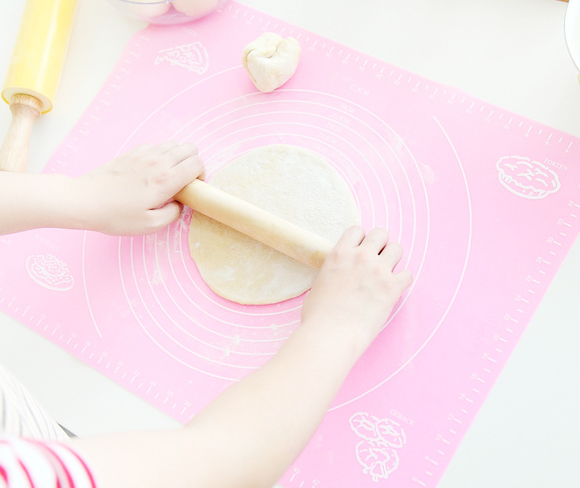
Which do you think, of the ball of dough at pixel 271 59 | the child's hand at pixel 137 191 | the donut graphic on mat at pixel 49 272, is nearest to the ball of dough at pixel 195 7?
the ball of dough at pixel 271 59

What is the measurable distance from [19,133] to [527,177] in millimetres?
695

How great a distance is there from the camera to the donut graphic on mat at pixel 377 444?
63 centimetres

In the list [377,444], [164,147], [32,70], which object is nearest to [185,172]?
[164,147]

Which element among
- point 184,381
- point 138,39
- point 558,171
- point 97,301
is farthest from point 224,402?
point 138,39

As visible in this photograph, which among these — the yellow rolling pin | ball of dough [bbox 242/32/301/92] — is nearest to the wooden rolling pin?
ball of dough [bbox 242/32/301/92]

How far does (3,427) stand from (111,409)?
208 mm

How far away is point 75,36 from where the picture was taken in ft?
2.91

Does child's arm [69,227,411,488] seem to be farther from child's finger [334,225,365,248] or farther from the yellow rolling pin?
the yellow rolling pin

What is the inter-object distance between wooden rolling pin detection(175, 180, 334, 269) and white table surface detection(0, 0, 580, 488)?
0.25 metres

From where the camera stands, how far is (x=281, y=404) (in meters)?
0.52

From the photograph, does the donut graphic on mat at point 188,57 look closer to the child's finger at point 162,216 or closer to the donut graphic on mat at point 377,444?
the child's finger at point 162,216

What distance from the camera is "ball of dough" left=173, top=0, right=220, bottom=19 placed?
80 cm

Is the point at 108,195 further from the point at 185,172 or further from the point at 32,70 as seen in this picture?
the point at 32,70

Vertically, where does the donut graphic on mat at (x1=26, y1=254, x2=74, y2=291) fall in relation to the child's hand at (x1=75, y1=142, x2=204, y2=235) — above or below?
below
